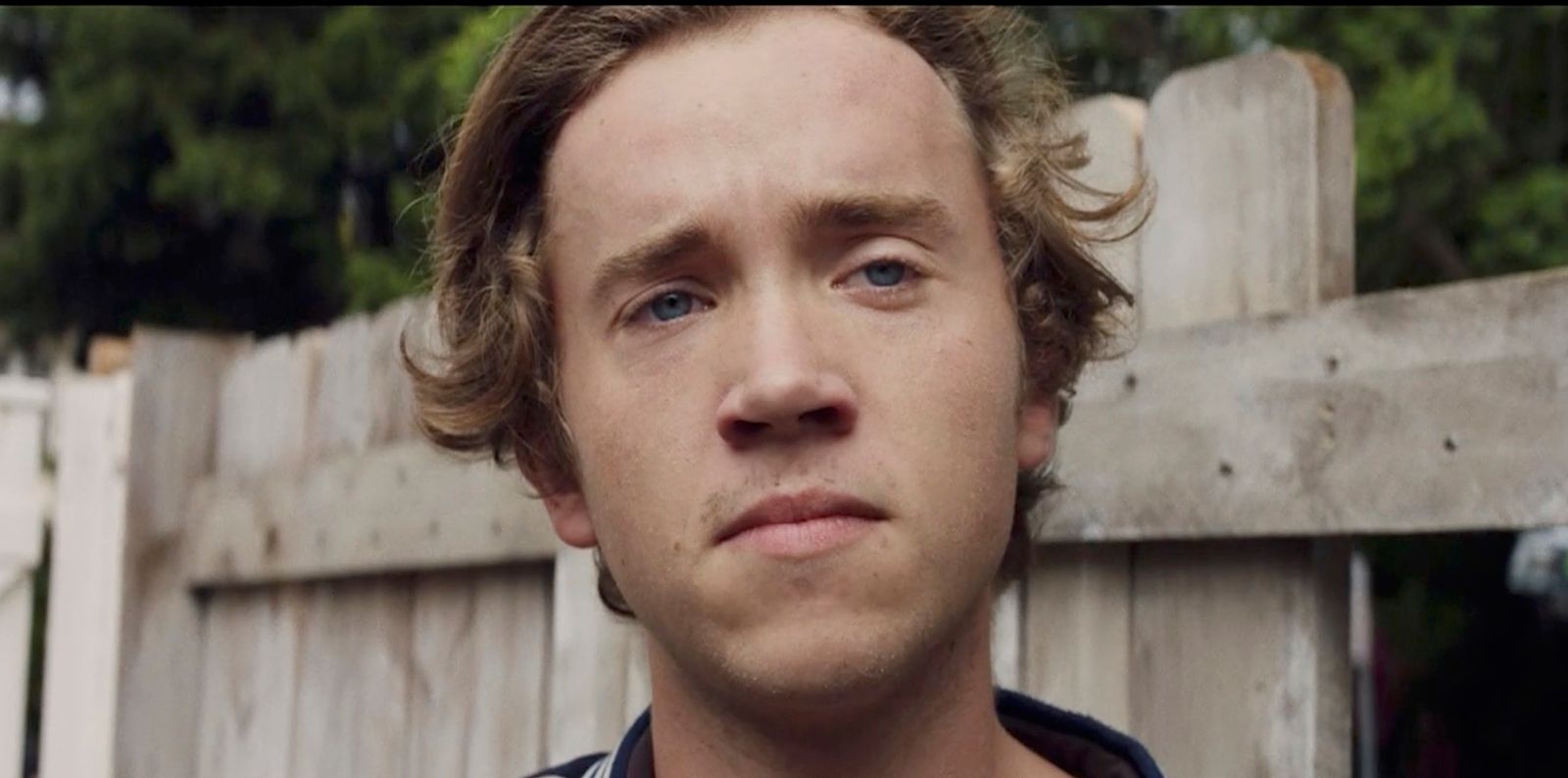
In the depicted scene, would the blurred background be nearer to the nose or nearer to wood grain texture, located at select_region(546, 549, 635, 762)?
wood grain texture, located at select_region(546, 549, 635, 762)

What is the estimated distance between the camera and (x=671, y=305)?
5.28ft

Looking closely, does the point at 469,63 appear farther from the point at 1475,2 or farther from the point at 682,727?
the point at 682,727

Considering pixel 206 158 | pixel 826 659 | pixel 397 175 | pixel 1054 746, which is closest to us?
pixel 826 659

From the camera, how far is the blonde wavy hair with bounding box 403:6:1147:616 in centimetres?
179

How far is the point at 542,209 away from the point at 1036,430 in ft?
1.88

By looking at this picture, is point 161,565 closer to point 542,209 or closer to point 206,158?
point 542,209

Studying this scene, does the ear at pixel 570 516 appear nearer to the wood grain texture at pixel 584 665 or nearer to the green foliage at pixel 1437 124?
the wood grain texture at pixel 584 665

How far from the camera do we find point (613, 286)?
5.41ft

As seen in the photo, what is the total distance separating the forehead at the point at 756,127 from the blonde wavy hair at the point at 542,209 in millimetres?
47

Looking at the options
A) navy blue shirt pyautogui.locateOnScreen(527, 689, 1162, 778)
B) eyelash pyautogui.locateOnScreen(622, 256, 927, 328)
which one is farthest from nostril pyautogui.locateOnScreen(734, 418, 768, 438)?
navy blue shirt pyautogui.locateOnScreen(527, 689, 1162, 778)

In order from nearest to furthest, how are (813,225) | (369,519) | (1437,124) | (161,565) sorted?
(813,225) → (369,519) → (161,565) → (1437,124)

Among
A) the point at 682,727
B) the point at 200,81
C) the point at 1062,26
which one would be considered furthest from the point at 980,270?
the point at 200,81

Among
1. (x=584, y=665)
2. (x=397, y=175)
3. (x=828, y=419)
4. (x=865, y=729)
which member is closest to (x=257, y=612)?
(x=584, y=665)

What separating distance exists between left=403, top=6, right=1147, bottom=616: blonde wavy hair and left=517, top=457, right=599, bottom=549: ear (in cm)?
1
